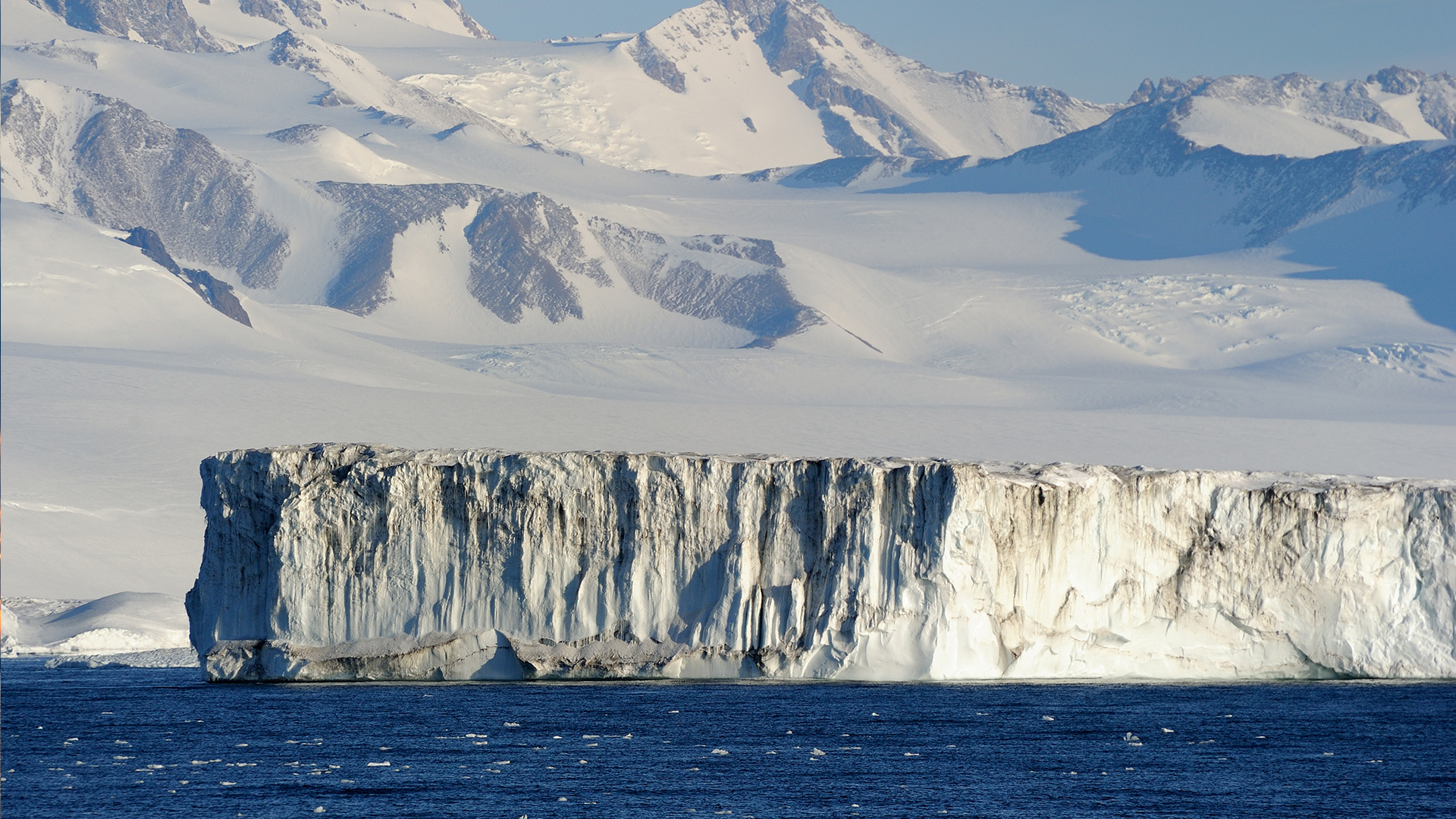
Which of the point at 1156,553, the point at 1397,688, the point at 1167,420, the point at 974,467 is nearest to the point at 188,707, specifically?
the point at 974,467

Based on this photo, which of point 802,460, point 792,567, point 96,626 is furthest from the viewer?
point 96,626

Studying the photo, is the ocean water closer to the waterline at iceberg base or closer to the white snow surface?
the waterline at iceberg base

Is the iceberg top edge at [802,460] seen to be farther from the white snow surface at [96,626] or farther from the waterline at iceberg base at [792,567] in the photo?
the white snow surface at [96,626]

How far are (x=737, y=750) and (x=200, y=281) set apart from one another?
166 meters

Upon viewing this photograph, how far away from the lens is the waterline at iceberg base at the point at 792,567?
39312 mm

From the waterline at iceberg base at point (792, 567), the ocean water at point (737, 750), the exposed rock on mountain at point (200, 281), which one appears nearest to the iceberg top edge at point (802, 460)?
the waterline at iceberg base at point (792, 567)

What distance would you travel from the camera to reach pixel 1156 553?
1601 inches

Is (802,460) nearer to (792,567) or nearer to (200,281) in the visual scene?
(792,567)

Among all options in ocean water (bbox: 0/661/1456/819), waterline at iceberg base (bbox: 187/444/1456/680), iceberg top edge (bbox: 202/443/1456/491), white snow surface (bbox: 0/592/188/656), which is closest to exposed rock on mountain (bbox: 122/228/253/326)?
white snow surface (bbox: 0/592/188/656)

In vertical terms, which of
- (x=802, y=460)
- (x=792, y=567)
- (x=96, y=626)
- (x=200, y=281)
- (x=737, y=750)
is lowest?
(x=737, y=750)

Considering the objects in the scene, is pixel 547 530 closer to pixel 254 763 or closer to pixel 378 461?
pixel 378 461

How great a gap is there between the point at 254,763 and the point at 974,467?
16169 mm

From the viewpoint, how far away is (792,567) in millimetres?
39625

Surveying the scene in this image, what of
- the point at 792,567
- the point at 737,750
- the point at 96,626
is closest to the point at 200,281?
the point at 96,626
